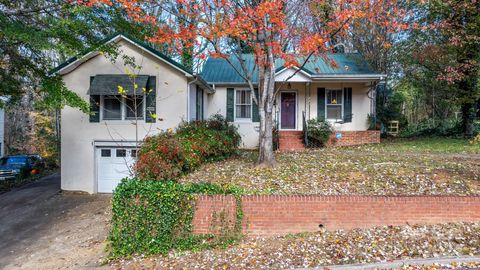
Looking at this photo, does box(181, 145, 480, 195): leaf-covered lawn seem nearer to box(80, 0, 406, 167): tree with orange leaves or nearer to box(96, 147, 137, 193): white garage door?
box(80, 0, 406, 167): tree with orange leaves

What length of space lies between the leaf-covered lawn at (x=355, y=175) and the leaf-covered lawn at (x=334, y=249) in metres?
1.08

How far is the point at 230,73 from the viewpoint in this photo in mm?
17125

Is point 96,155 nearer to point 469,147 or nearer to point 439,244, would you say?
point 439,244

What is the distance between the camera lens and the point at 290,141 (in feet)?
49.5

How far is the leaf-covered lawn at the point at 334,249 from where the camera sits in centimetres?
591

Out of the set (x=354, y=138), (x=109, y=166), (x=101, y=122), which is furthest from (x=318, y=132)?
(x=101, y=122)

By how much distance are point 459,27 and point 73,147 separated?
17.8 m

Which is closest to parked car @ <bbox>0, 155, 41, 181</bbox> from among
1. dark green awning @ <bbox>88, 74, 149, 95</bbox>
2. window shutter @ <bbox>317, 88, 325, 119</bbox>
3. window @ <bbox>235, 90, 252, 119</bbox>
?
dark green awning @ <bbox>88, 74, 149, 95</bbox>

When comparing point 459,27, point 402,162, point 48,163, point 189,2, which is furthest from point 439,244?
point 48,163

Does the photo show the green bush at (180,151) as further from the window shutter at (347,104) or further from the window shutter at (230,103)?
the window shutter at (347,104)

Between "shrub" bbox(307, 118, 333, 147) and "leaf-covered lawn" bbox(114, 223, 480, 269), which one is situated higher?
"shrub" bbox(307, 118, 333, 147)

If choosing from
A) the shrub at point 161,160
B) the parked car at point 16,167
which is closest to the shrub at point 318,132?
the shrub at point 161,160

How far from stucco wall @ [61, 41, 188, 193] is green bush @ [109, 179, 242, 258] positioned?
6071mm

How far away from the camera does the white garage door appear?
1328 centimetres
